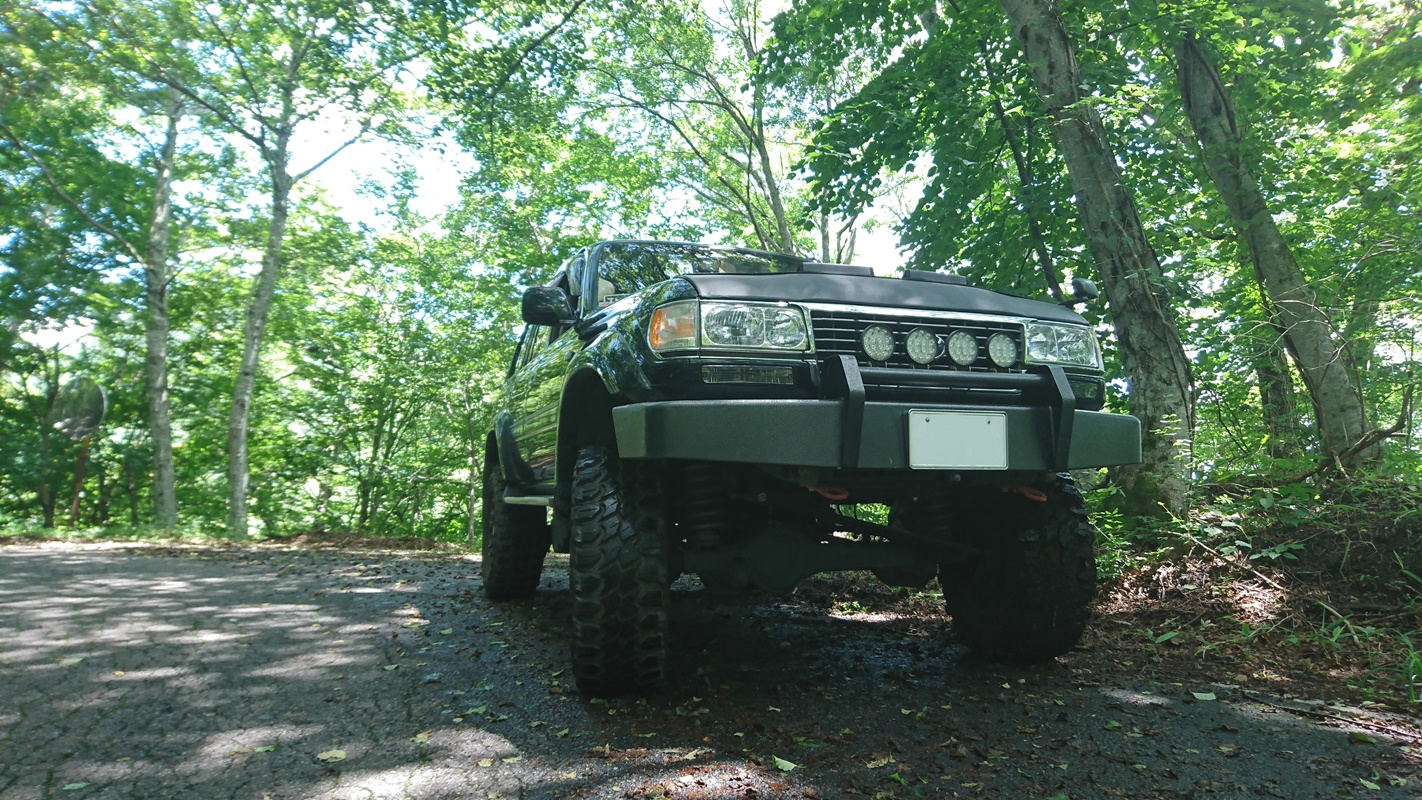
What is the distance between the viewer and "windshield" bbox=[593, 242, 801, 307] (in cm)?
417

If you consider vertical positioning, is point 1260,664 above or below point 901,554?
below

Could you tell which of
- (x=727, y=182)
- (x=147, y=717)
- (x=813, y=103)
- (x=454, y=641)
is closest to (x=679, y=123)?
(x=727, y=182)

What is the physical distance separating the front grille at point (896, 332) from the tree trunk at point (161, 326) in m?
15.8

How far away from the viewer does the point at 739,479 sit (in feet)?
10.3

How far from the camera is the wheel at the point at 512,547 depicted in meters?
5.30

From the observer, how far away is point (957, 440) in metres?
2.77

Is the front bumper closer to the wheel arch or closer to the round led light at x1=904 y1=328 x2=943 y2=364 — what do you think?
the round led light at x1=904 y1=328 x2=943 y2=364

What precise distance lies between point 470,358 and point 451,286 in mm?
1895

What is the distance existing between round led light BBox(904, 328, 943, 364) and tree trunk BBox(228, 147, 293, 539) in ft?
47.7

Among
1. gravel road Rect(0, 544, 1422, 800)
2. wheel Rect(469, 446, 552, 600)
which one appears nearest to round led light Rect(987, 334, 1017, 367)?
gravel road Rect(0, 544, 1422, 800)

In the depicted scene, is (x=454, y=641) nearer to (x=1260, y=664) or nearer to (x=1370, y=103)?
(x=1260, y=664)

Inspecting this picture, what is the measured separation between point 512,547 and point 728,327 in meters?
3.12

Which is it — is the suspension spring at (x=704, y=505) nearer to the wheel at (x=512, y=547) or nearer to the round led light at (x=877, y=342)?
the round led light at (x=877, y=342)

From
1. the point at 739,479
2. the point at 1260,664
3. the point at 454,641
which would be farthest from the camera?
the point at 454,641
